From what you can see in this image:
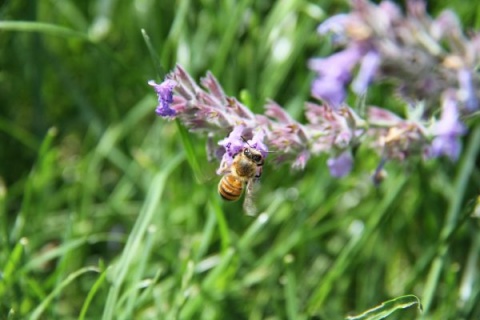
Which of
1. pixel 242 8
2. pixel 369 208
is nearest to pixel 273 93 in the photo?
pixel 242 8

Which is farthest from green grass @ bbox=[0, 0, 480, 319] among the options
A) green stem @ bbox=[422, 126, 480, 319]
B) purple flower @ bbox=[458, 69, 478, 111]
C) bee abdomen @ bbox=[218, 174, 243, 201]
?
purple flower @ bbox=[458, 69, 478, 111]

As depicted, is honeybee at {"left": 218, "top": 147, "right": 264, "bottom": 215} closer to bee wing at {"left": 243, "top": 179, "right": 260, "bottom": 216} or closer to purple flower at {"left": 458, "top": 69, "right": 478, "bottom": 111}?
bee wing at {"left": 243, "top": 179, "right": 260, "bottom": 216}

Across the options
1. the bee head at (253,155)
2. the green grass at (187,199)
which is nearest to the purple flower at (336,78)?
the bee head at (253,155)

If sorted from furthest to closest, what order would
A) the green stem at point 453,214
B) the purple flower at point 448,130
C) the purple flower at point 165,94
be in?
the green stem at point 453,214 → the purple flower at point 448,130 → the purple flower at point 165,94

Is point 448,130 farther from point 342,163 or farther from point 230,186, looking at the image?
point 230,186

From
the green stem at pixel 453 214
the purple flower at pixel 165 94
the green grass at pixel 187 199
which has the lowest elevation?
the green stem at pixel 453 214

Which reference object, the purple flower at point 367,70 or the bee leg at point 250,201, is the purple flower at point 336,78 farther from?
the bee leg at point 250,201

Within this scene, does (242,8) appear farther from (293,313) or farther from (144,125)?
(293,313)

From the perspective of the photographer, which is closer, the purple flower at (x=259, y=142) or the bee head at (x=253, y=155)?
the purple flower at (x=259, y=142)
